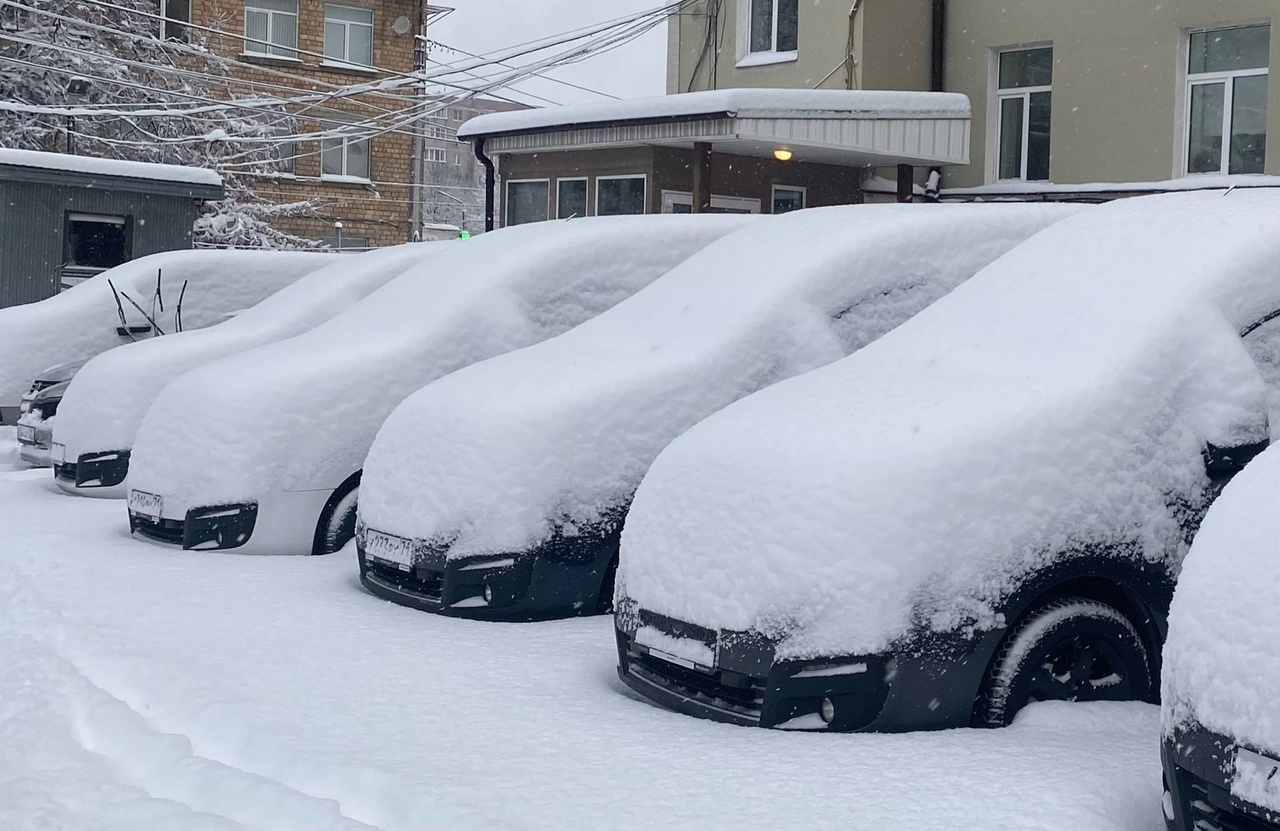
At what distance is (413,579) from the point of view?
6676mm

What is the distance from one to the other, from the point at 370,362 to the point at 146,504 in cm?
147

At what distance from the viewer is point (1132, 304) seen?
5.17 metres

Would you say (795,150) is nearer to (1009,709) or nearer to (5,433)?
(5,433)

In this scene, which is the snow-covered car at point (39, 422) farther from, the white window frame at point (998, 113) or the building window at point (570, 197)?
the white window frame at point (998, 113)

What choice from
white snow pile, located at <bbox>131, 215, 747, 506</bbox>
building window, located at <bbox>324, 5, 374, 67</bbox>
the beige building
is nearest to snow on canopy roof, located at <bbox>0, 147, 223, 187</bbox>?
the beige building

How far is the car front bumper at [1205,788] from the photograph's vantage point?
3.45m

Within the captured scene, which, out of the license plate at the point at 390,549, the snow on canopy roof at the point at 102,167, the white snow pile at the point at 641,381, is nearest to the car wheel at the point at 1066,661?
the white snow pile at the point at 641,381

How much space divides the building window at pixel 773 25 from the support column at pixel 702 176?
16.2 ft

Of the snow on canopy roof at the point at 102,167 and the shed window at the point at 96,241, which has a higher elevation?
the snow on canopy roof at the point at 102,167

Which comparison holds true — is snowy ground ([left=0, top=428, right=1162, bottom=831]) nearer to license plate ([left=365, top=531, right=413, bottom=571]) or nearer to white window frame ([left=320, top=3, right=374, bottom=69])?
license plate ([left=365, top=531, right=413, bottom=571])

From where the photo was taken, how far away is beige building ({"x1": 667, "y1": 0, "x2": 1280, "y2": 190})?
Answer: 15.5 meters

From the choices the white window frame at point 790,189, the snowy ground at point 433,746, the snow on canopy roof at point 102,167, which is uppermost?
the snow on canopy roof at point 102,167

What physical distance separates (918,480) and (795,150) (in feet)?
34.9

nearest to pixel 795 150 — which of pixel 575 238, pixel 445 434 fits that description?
pixel 575 238
